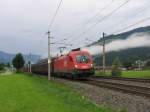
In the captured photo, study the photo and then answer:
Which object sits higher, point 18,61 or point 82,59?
point 18,61

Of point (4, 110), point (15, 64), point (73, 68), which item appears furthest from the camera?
point (15, 64)

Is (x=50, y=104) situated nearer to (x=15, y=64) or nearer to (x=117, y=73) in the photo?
(x=117, y=73)

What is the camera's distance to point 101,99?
1898 centimetres

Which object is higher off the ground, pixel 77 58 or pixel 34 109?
pixel 77 58

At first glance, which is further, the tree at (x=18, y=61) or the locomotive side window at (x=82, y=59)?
the tree at (x=18, y=61)

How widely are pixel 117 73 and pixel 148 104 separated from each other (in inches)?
1531

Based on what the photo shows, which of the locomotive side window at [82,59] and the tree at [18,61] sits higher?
the tree at [18,61]

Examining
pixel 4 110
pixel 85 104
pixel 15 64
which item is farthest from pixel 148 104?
pixel 15 64

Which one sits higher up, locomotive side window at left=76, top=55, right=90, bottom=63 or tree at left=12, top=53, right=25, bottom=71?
tree at left=12, top=53, right=25, bottom=71

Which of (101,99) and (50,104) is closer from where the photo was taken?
(50,104)

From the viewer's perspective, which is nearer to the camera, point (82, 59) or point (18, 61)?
point (82, 59)

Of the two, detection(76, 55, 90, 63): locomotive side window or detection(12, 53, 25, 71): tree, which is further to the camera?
detection(12, 53, 25, 71): tree

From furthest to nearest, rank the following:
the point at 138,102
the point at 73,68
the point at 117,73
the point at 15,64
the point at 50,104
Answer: the point at 15,64, the point at 117,73, the point at 73,68, the point at 138,102, the point at 50,104

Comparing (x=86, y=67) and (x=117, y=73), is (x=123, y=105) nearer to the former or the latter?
(x=86, y=67)
